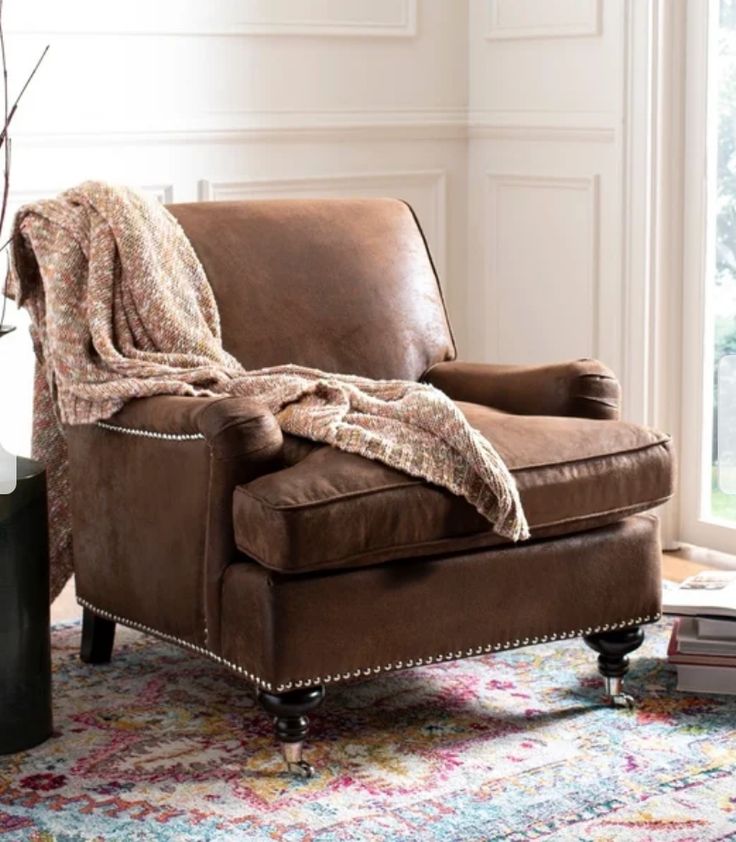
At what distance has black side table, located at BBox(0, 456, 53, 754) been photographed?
8.85 ft

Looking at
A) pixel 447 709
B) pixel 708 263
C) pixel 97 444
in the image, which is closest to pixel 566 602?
pixel 447 709

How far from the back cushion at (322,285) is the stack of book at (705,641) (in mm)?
761

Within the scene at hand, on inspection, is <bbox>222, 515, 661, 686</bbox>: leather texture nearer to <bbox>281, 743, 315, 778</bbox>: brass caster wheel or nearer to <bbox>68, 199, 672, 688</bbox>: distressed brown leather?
<bbox>68, 199, 672, 688</bbox>: distressed brown leather

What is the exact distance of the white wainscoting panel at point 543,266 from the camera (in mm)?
4273

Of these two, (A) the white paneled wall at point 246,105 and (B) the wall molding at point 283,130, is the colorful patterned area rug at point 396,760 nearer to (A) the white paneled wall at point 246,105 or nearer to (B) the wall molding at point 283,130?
(A) the white paneled wall at point 246,105

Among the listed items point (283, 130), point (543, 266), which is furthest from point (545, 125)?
point (283, 130)

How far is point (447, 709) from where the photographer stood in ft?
9.62

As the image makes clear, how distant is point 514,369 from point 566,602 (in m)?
0.61

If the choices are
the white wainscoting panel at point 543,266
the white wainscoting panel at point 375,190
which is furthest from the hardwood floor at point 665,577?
the white wainscoting panel at point 375,190

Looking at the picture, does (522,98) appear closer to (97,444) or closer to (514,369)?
(514,369)

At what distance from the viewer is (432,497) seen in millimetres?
2619

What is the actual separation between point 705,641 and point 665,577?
2.83 ft

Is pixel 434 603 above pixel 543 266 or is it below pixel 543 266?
below

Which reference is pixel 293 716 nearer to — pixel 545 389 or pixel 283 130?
pixel 545 389
